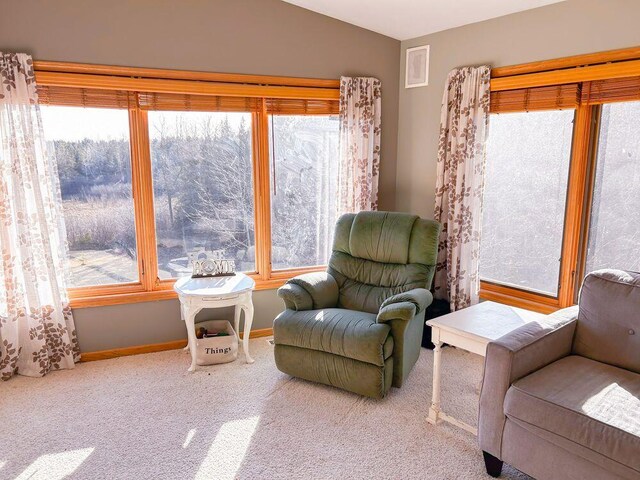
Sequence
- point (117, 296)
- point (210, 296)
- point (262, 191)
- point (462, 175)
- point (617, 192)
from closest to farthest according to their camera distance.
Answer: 1. point (617, 192)
2. point (210, 296)
3. point (117, 296)
4. point (462, 175)
5. point (262, 191)

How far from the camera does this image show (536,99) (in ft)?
10.00

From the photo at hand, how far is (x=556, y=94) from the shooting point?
2.94 m

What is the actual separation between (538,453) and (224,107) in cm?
297

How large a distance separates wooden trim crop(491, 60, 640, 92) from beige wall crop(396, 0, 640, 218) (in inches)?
4.5

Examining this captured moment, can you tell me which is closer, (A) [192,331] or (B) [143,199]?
(A) [192,331]

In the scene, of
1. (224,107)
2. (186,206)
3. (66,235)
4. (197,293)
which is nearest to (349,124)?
(224,107)

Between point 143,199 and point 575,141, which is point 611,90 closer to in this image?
point 575,141

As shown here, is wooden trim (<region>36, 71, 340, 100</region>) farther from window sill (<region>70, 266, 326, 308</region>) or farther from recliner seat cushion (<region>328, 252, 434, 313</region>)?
window sill (<region>70, 266, 326, 308</region>)

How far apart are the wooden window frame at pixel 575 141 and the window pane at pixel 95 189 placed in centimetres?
281

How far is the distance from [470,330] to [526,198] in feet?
4.77

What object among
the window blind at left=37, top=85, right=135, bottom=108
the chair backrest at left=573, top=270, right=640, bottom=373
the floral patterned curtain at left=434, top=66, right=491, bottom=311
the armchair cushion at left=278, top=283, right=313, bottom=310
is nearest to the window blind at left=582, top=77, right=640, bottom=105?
the floral patterned curtain at left=434, top=66, right=491, bottom=311

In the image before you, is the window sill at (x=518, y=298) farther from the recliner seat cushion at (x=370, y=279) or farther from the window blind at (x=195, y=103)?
the window blind at (x=195, y=103)

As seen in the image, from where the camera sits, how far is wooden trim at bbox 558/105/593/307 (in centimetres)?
287

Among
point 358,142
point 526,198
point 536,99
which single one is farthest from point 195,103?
point 526,198
